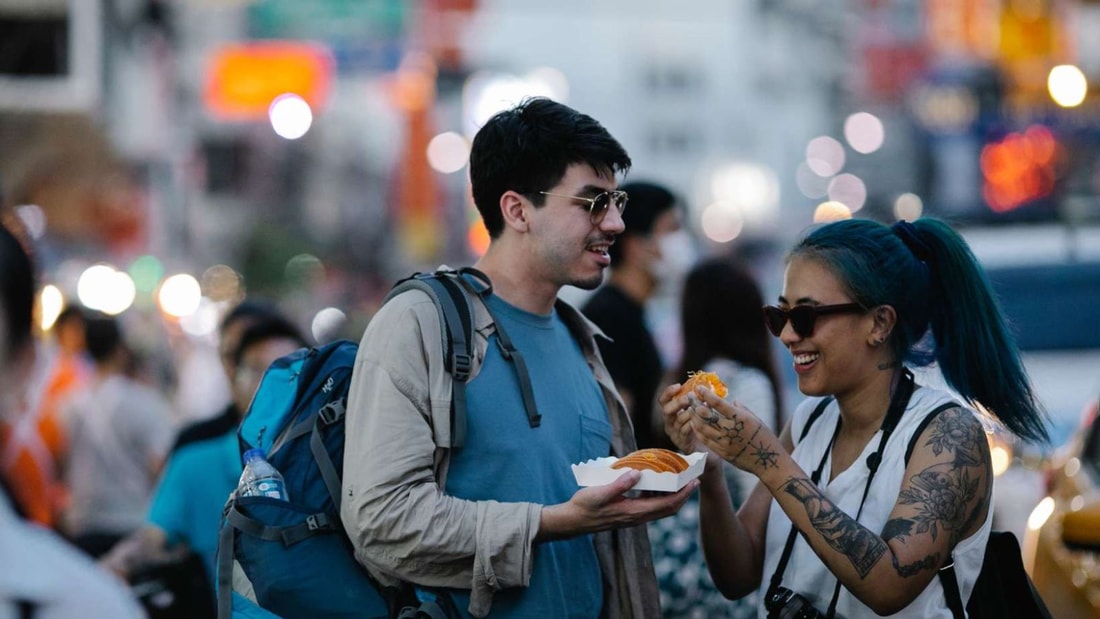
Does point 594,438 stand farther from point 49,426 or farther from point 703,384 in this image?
point 49,426

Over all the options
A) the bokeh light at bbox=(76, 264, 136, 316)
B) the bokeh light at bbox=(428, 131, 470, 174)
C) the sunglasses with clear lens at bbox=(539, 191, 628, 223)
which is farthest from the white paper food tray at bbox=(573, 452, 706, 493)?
the bokeh light at bbox=(428, 131, 470, 174)

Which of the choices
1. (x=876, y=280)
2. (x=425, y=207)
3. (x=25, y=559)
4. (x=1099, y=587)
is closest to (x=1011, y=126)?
(x=1099, y=587)

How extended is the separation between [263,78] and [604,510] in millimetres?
24590

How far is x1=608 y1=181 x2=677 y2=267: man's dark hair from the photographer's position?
6348 millimetres

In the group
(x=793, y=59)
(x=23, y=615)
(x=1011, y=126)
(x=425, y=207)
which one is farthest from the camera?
(x=793, y=59)

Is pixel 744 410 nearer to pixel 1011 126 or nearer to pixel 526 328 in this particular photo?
pixel 526 328

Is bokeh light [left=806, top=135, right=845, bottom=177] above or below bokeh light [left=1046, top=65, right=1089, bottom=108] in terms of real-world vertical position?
below

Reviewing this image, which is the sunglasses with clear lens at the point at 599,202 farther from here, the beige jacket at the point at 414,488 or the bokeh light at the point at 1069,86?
the bokeh light at the point at 1069,86

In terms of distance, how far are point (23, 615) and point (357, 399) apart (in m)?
1.60

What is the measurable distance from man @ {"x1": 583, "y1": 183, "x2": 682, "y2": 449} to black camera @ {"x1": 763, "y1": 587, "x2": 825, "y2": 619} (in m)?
2.43

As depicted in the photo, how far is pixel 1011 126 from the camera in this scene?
16688mm

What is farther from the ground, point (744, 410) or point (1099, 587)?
point (744, 410)

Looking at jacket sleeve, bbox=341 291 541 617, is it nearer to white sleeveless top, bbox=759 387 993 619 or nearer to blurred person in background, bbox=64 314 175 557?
white sleeveless top, bbox=759 387 993 619

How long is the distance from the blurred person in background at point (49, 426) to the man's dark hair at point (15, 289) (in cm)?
271
